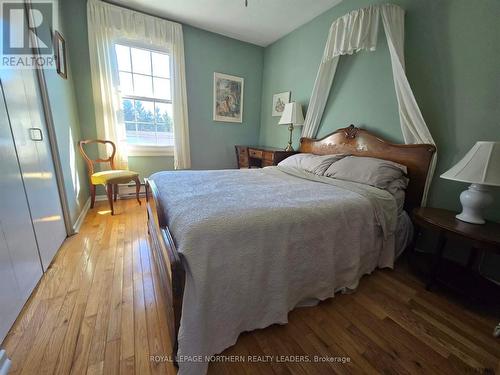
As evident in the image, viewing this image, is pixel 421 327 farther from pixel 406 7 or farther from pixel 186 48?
pixel 186 48

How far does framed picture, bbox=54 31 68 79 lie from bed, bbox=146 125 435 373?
5.45 feet

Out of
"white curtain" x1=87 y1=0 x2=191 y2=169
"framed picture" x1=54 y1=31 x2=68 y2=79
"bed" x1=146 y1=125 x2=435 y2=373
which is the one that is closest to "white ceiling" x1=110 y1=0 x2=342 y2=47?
"white curtain" x1=87 y1=0 x2=191 y2=169

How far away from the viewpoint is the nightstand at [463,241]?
1.27 meters

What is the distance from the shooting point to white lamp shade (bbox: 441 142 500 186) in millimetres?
1283

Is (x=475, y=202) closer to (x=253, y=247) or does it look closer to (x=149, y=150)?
(x=253, y=247)

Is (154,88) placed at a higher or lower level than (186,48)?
lower

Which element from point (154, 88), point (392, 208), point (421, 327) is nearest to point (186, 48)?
point (154, 88)

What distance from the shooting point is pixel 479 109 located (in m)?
1.60

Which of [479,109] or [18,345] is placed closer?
[18,345]

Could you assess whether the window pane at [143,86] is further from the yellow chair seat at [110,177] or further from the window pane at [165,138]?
the yellow chair seat at [110,177]

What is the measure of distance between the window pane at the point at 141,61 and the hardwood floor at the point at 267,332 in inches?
111

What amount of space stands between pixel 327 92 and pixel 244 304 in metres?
2.68

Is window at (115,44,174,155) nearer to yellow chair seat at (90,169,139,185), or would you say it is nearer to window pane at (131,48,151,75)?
window pane at (131,48,151,75)

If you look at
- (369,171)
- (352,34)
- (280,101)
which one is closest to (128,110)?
(280,101)
